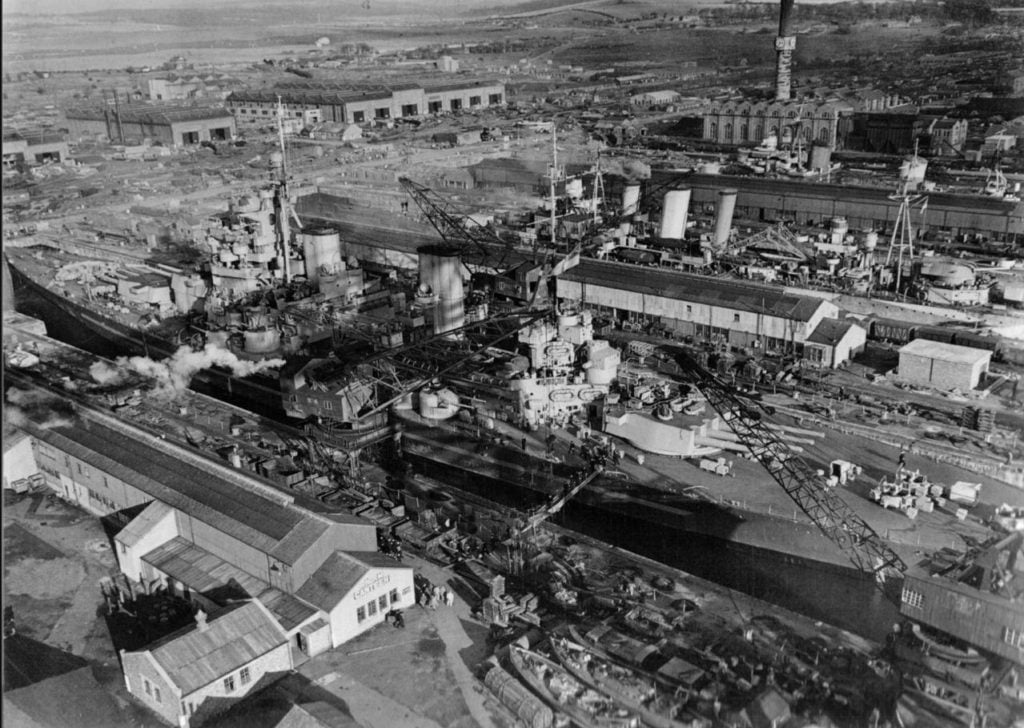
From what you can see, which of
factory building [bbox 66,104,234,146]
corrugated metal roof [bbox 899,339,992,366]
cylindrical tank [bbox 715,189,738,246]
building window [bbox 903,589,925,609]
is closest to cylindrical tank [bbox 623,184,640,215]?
cylindrical tank [bbox 715,189,738,246]

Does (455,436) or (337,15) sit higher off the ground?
(337,15)

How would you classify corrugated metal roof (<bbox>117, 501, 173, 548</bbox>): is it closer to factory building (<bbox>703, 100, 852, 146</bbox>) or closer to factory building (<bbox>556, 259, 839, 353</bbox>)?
factory building (<bbox>556, 259, 839, 353</bbox>)

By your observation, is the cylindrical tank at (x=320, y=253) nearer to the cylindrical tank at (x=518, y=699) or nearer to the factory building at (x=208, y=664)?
the factory building at (x=208, y=664)

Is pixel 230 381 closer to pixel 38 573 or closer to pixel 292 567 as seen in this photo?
pixel 38 573

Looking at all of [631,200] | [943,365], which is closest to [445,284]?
[943,365]

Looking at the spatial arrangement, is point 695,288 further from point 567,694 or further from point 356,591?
point 567,694

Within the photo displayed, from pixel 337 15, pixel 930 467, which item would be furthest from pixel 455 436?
pixel 337 15
